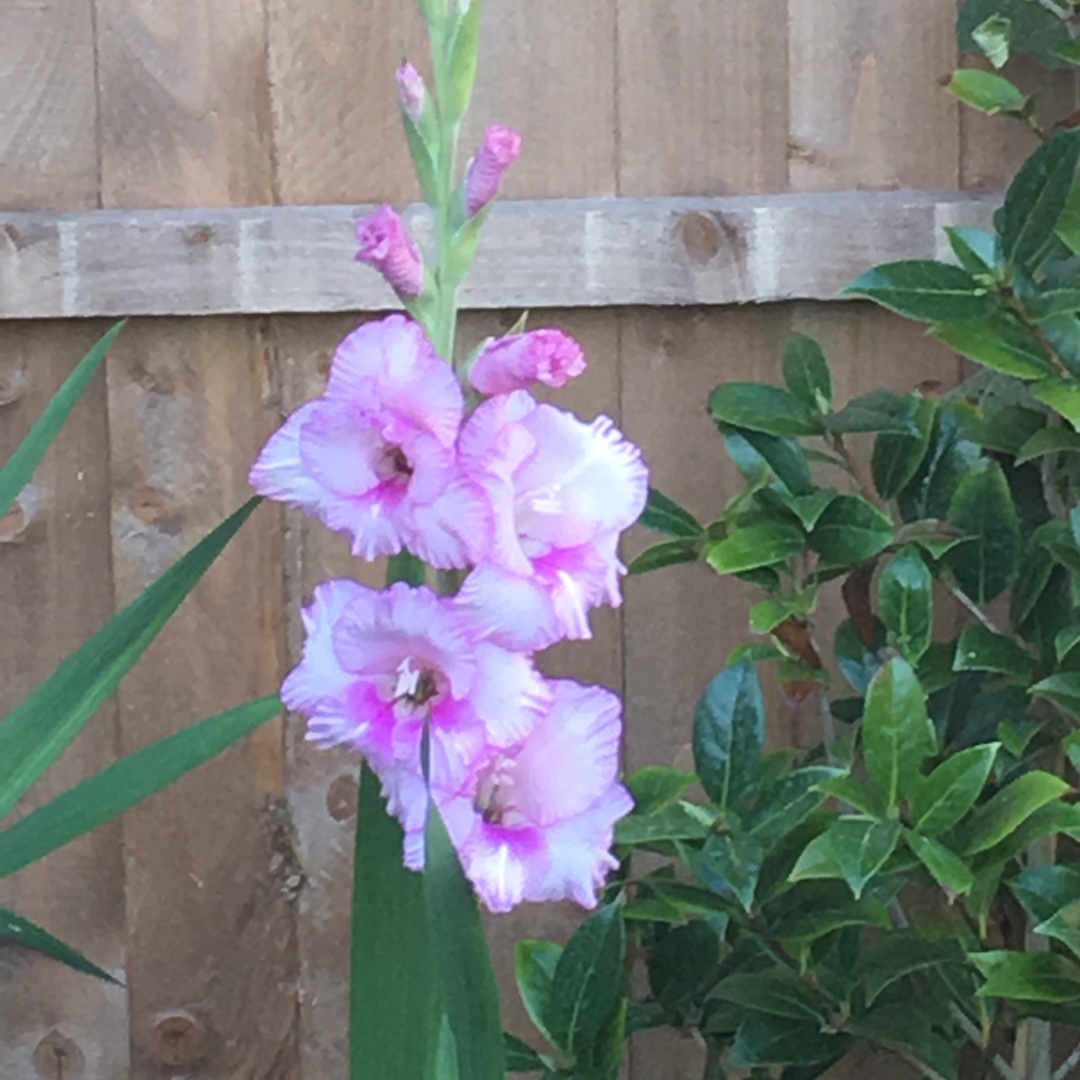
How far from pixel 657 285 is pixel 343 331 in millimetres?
264

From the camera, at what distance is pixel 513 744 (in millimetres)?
461

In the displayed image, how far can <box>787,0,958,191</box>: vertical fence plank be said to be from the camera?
108 cm

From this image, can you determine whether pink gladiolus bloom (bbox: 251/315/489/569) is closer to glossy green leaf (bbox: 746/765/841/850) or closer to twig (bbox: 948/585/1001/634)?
glossy green leaf (bbox: 746/765/841/850)

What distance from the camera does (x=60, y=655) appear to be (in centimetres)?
108

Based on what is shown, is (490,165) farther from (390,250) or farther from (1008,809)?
(1008,809)

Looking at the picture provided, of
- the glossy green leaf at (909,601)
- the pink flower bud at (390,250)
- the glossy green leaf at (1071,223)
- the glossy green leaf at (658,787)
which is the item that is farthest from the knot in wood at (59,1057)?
the glossy green leaf at (1071,223)

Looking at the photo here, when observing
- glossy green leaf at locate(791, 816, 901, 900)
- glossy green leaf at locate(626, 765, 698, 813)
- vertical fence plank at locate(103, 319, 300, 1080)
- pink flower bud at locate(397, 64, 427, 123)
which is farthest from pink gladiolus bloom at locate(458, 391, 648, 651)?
vertical fence plank at locate(103, 319, 300, 1080)

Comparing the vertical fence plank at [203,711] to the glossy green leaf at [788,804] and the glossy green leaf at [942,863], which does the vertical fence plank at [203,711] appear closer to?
the glossy green leaf at [788,804]

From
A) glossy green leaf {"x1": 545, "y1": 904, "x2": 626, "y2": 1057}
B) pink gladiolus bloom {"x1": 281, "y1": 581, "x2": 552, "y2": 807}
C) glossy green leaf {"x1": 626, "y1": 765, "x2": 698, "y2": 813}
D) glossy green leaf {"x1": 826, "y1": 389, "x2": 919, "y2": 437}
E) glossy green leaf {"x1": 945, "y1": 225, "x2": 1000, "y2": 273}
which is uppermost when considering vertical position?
glossy green leaf {"x1": 945, "y1": 225, "x2": 1000, "y2": 273}

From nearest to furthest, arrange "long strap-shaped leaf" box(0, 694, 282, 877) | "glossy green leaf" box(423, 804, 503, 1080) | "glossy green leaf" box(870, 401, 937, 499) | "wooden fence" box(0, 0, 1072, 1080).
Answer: "glossy green leaf" box(423, 804, 503, 1080) < "long strap-shaped leaf" box(0, 694, 282, 877) < "glossy green leaf" box(870, 401, 937, 499) < "wooden fence" box(0, 0, 1072, 1080)

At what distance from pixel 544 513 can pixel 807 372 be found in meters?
0.50

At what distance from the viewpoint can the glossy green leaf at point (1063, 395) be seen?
0.80 meters

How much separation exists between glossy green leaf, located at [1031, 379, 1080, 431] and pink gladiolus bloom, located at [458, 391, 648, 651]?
41cm

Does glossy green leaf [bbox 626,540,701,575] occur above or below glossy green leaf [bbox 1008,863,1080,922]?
above
